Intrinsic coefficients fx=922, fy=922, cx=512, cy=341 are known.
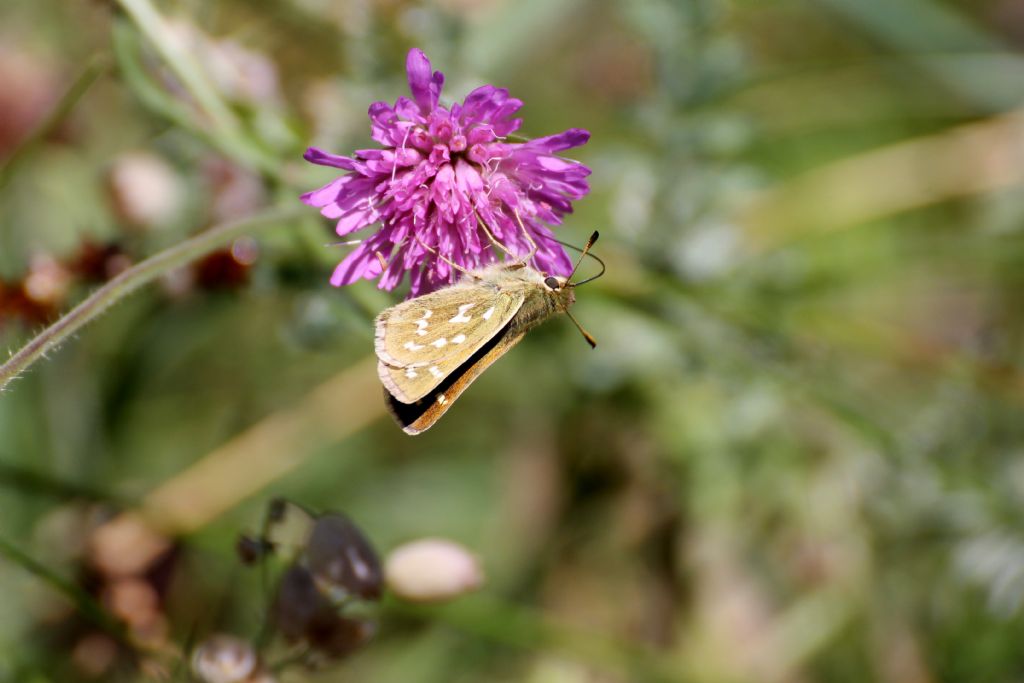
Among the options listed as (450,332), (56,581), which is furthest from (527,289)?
(56,581)

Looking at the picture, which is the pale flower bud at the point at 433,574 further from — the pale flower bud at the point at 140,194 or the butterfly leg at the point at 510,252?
the pale flower bud at the point at 140,194

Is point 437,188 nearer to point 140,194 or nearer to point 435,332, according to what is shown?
point 435,332

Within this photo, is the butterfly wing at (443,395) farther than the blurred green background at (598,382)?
No

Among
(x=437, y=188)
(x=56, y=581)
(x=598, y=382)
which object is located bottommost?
(x=56, y=581)

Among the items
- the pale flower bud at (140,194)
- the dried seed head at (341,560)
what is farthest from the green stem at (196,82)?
the dried seed head at (341,560)

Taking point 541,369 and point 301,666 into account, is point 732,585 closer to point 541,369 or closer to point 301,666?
point 541,369

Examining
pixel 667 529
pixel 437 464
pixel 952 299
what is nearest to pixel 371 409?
pixel 437 464
